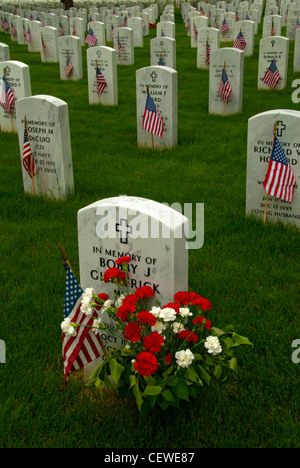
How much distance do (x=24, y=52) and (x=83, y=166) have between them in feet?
45.0

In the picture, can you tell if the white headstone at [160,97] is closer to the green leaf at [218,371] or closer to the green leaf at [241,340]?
the green leaf at [241,340]

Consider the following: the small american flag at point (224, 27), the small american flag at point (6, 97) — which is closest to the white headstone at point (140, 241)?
the small american flag at point (6, 97)

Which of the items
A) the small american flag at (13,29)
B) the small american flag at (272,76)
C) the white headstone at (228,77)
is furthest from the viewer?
the small american flag at (13,29)

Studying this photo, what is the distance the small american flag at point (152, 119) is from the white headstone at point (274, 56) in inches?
198

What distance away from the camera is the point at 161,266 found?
309 centimetres

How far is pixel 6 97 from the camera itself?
29.9 ft

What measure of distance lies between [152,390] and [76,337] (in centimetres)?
67

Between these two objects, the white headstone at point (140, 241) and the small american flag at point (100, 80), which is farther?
the small american flag at point (100, 80)

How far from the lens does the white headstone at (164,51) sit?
42.9 ft

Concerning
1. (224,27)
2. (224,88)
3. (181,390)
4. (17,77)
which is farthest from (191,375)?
(224,27)

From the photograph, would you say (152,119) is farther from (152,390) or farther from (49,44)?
(49,44)

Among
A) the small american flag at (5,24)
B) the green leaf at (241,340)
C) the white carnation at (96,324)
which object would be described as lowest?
the small american flag at (5,24)

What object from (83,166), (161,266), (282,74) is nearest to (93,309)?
(161,266)

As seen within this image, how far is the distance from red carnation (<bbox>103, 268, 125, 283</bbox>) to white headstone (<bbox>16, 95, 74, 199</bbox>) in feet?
11.0
